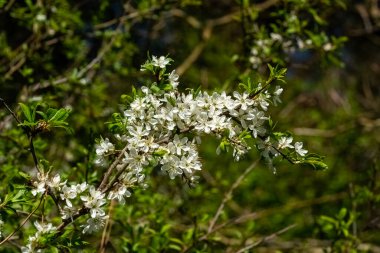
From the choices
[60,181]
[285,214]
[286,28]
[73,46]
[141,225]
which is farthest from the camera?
[285,214]

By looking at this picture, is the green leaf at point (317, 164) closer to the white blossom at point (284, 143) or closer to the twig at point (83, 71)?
the white blossom at point (284, 143)

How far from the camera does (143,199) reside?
3.48 metres

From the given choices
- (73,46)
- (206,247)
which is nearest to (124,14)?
(73,46)

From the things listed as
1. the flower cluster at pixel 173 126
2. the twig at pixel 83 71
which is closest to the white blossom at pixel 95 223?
the flower cluster at pixel 173 126

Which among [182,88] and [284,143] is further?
[182,88]

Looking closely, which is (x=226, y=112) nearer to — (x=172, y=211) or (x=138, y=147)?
(x=138, y=147)

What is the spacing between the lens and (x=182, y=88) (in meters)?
4.05

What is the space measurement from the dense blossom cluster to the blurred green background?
400 mm

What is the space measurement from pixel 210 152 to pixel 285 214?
5.08 feet

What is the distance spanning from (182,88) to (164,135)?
1.98 meters

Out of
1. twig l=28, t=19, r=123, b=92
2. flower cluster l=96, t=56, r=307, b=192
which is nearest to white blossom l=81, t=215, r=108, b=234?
flower cluster l=96, t=56, r=307, b=192

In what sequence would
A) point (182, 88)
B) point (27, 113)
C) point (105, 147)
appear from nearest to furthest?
point (27, 113) < point (105, 147) < point (182, 88)

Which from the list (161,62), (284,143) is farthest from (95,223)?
(284,143)

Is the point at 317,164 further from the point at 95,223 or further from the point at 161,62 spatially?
the point at 95,223
